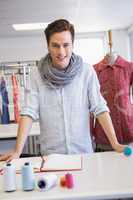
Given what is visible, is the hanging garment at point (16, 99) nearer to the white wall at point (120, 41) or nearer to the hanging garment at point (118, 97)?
the hanging garment at point (118, 97)

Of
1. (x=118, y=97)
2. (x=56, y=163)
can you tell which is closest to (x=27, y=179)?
(x=56, y=163)

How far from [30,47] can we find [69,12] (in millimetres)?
2644

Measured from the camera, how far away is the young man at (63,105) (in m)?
1.93

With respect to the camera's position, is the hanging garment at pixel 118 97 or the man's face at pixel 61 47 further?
the hanging garment at pixel 118 97

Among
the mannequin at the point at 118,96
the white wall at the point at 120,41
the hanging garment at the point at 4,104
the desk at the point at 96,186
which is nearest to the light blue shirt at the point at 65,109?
the desk at the point at 96,186

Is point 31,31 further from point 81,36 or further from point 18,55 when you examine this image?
point 81,36

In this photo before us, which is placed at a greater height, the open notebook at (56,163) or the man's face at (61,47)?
the man's face at (61,47)

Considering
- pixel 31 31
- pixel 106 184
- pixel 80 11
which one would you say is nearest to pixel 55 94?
pixel 106 184

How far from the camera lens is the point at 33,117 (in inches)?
78.0

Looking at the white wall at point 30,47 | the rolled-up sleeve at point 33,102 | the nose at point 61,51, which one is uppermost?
the white wall at point 30,47

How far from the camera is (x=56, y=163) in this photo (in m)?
1.72

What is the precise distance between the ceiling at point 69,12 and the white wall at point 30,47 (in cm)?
94

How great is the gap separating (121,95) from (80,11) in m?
3.45

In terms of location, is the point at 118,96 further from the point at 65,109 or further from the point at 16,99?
the point at 16,99
